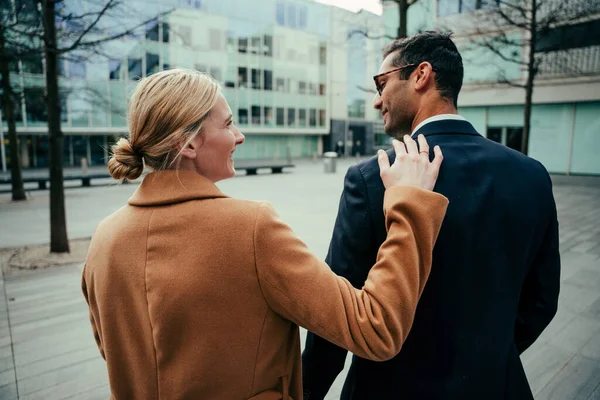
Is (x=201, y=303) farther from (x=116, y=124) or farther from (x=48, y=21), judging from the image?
(x=116, y=124)

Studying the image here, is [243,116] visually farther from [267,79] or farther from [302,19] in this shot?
[302,19]

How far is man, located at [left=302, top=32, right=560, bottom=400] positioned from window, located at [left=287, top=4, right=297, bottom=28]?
3935 centimetres

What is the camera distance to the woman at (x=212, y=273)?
1.10m

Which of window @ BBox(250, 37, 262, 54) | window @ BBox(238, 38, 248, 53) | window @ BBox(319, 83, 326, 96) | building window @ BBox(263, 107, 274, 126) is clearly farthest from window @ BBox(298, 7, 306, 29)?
building window @ BBox(263, 107, 274, 126)

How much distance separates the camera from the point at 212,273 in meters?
1.10

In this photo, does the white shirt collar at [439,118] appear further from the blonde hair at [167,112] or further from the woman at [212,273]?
the blonde hair at [167,112]

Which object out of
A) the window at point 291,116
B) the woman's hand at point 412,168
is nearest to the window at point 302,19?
the window at point 291,116

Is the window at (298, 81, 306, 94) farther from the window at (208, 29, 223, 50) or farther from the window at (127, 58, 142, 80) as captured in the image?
the window at (127, 58, 142, 80)

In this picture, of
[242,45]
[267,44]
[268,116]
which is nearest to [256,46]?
[267,44]

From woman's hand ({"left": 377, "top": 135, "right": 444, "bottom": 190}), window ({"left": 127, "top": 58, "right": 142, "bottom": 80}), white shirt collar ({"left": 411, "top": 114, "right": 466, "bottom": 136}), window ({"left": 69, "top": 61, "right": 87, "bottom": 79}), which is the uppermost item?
window ({"left": 127, "top": 58, "right": 142, "bottom": 80})

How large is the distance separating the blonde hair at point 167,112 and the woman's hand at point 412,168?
0.58m

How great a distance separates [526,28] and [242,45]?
25.6 m

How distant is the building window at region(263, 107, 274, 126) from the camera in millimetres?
36544

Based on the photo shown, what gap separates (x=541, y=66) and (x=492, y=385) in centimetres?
2281
